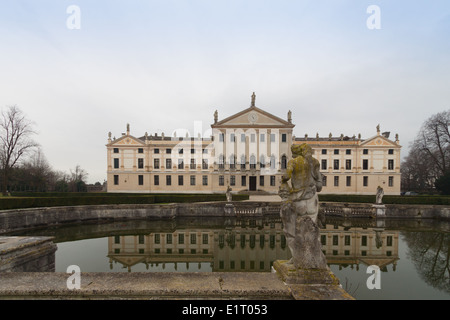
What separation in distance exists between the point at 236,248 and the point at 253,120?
2713 centimetres

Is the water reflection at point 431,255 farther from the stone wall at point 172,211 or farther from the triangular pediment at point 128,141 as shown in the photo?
the triangular pediment at point 128,141

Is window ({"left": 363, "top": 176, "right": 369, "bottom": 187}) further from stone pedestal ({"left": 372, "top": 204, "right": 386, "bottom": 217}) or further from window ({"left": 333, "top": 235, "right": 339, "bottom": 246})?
window ({"left": 333, "top": 235, "right": 339, "bottom": 246})

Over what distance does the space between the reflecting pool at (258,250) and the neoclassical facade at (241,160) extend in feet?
62.9

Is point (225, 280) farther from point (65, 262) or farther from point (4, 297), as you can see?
point (65, 262)

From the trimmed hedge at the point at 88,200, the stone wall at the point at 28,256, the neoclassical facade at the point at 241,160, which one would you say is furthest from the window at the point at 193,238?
the neoclassical facade at the point at 241,160

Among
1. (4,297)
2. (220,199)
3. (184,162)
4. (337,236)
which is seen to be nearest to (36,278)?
(4,297)

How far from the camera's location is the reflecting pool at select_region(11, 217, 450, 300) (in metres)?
7.91

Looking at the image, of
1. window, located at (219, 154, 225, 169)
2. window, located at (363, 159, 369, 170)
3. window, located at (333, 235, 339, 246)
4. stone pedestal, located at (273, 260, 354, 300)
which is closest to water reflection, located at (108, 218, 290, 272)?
window, located at (333, 235, 339, 246)

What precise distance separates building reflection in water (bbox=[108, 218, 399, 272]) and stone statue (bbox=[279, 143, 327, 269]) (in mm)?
5562

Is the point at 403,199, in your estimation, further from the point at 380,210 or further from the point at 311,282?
the point at 311,282

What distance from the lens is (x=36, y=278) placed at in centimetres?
392

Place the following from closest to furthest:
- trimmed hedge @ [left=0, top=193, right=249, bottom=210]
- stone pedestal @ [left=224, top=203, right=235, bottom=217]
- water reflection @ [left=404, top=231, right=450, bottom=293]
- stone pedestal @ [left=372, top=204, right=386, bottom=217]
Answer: water reflection @ [left=404, top=231, right=450, bottom=293]
trimmed hedge @ [left=0, top=193, right=249, bottom=210]
stone pedestal @ [left=372, top=204, right=386, bottom=217]
stone pedestal @ [left=224, top=203, right=235, bottom=217]

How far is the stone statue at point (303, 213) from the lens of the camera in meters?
3.66

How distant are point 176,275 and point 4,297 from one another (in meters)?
2.45
